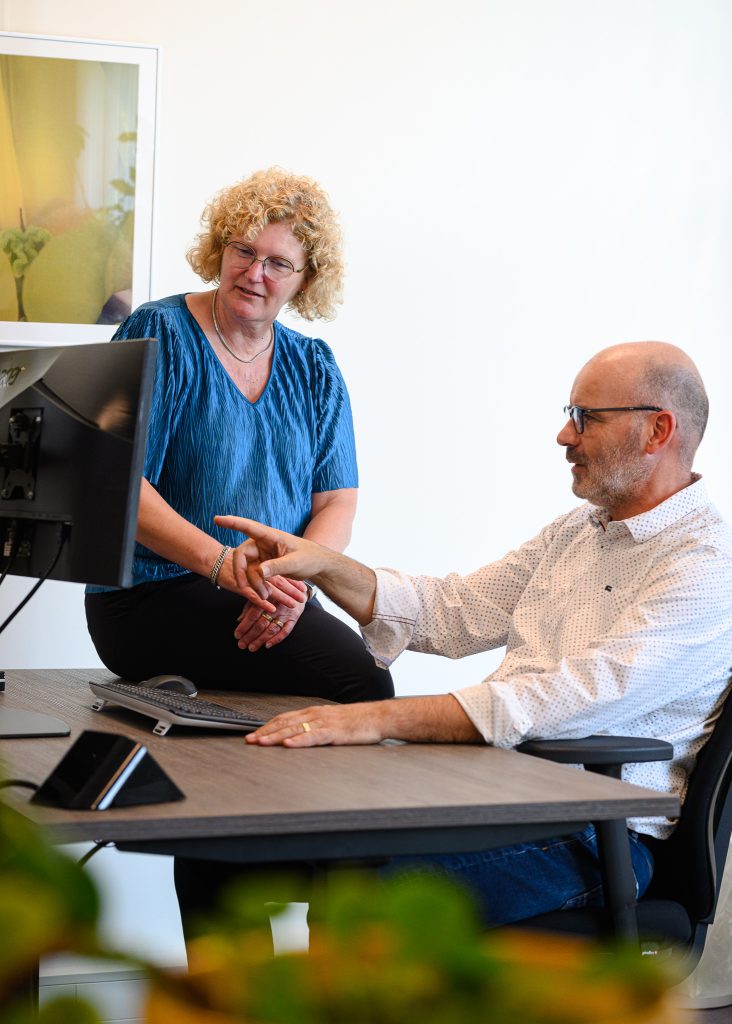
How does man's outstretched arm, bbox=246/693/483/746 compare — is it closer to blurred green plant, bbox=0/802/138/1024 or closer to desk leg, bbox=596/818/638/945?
desk leg, bbox=596/818/638/945

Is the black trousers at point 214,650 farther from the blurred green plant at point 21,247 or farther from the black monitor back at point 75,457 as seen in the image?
the blurred green plant at point 21,247

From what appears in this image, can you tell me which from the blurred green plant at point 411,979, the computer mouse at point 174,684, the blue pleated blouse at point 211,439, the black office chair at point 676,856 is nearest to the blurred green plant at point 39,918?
the blurred green plant at point 411,979

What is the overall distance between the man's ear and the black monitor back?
35.9 inches

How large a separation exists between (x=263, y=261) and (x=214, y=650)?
80cm

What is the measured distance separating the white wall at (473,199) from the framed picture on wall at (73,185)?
77 mm

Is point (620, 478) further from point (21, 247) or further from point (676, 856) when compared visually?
point (21, 247)

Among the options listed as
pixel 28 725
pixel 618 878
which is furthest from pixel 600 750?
pixel 28 725

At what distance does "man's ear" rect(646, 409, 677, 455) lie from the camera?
6.70ft

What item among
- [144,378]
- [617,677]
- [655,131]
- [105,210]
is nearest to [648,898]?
[617,677]

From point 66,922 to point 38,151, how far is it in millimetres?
3443

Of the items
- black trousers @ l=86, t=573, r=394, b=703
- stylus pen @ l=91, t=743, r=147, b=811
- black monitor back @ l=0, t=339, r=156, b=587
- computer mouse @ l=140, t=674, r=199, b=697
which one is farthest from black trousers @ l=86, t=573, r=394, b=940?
stylus pen @ l=91, t=743, r=147, b=811

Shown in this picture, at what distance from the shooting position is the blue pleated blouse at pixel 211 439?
90.8 inches

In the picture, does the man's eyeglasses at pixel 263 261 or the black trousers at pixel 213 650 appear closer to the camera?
the black trousers at pixel 213 650

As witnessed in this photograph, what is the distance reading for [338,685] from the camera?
215 centimetres
